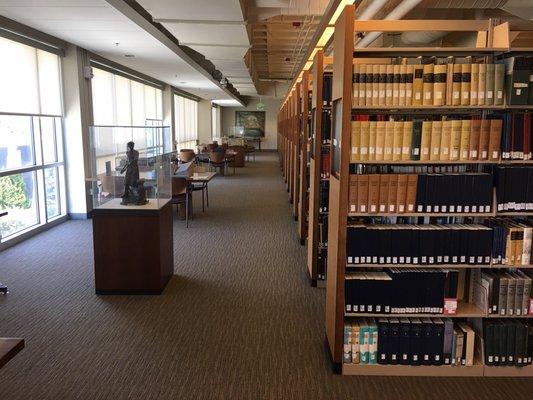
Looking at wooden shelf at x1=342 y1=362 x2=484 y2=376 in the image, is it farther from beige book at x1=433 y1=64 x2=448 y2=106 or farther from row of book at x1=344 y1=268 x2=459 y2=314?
beige book at x1=433 y1=64 x2=448 y2=106

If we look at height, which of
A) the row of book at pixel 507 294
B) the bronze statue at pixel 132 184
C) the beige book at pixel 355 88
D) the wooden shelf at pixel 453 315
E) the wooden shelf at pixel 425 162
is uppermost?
the beige book at pixel 355 88

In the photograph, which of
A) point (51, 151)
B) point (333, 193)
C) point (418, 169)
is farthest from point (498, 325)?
point (51, 151)

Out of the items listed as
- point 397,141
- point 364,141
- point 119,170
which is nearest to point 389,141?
point 397,141

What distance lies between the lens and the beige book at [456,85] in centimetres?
280

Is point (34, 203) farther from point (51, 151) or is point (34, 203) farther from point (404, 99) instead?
point (404, 99)

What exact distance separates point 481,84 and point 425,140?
467mm

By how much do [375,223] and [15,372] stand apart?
263 centimetres

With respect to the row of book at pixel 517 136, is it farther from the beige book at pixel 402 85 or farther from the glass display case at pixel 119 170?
the glass display case at pixel 119 170

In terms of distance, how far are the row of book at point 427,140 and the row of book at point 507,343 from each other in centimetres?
112

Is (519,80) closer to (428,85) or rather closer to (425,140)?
(428,85)

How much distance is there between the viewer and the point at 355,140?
2.87m

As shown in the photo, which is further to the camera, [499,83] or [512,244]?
[512,244]

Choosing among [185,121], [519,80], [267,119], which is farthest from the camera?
[267,119]

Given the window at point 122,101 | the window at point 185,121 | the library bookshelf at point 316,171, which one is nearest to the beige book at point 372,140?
the library bookshelf at point 316,171
